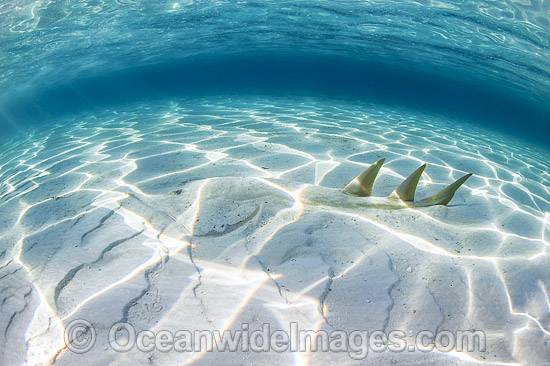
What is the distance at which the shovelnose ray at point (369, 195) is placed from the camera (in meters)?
2.86

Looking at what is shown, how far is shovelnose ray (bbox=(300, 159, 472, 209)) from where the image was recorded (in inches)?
112

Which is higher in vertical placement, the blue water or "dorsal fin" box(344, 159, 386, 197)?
the blue water

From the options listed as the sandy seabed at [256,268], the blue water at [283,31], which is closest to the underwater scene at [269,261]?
the sandy seabed at [256,268]

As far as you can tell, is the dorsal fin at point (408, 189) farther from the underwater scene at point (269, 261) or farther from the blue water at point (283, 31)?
the blue water at point (283, 31)

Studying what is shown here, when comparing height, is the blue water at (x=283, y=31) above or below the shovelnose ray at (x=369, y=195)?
above

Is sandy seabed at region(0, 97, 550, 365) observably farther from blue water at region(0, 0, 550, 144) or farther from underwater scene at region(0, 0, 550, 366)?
blue water at region(0, 0, 550, 144)

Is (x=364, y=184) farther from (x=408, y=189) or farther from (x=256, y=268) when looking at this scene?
(x=256, y=268)

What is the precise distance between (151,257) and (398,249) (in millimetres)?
1873

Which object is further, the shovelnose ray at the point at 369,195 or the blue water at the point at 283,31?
the blue water at the point at 283,31

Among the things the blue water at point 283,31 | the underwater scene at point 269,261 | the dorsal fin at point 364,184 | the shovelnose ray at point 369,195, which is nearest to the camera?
the underwater scene at point 269,261

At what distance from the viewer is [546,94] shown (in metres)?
26.9

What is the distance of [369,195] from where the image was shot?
3047 mm

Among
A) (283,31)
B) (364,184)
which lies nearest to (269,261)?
(364,184)

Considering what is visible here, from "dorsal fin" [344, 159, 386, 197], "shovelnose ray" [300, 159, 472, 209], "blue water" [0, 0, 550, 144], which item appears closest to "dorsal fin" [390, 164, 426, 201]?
"shovelnose ray" [300, 159, 472, 209]
